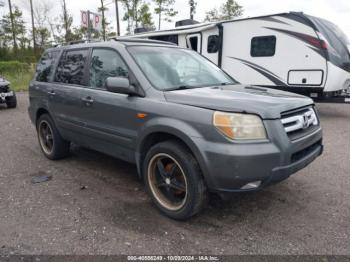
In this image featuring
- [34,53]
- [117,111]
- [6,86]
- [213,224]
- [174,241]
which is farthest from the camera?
[34,53]

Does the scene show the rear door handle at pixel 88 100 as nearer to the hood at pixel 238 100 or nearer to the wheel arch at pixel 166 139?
the wheel arch at pixel 166 139

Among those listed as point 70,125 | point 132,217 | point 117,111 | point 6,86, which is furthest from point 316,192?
point 6,86

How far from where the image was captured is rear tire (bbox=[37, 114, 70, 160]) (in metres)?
5.12

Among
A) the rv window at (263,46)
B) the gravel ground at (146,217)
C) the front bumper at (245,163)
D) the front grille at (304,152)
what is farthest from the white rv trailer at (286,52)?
the front bumper at (245,163)

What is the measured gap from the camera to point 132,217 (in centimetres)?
337

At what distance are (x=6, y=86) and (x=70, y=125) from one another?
26.9 ft

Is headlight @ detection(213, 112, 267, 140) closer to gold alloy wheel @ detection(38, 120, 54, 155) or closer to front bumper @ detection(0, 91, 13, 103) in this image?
gold alloy wheel @ detection(38, 120, 54, 155)

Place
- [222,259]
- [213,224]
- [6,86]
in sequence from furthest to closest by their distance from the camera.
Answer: [6,86] < [213,224] < [222,259]

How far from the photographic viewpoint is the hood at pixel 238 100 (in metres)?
2.86

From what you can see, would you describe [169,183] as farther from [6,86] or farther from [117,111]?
[6,86]

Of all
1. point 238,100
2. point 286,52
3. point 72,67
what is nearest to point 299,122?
point 238,100

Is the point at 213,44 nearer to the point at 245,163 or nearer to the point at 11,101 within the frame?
the point at 11,101

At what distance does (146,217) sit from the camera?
11.1 ft

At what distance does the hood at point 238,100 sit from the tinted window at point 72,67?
170 cm
